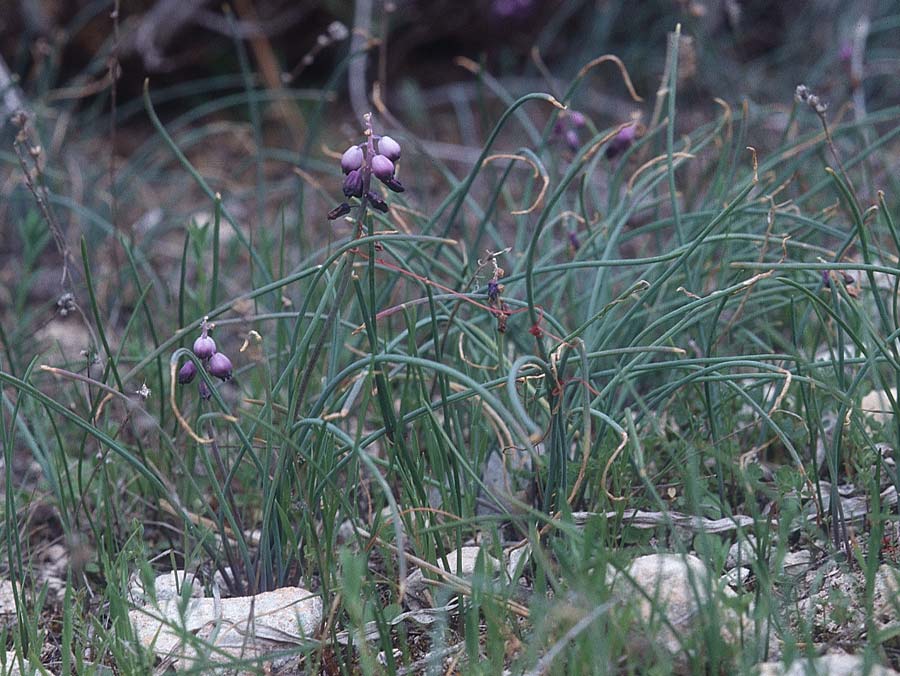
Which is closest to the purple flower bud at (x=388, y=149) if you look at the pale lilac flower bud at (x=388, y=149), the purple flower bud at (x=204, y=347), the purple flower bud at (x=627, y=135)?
the pale lilac flower bud at (x=388, y=149)

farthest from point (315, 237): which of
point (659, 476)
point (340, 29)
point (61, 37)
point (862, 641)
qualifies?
point (862, 641)

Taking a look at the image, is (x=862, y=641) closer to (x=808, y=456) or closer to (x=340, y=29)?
(x=808, y=456)

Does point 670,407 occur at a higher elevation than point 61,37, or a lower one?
lower

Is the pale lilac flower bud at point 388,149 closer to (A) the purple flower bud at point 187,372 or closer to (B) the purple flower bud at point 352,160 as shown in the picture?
(B) the purple flower bud at point 352,160

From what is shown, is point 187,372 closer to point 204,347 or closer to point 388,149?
point 204,347

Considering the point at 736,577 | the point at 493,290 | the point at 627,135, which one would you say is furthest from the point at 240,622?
the point at 627,135
